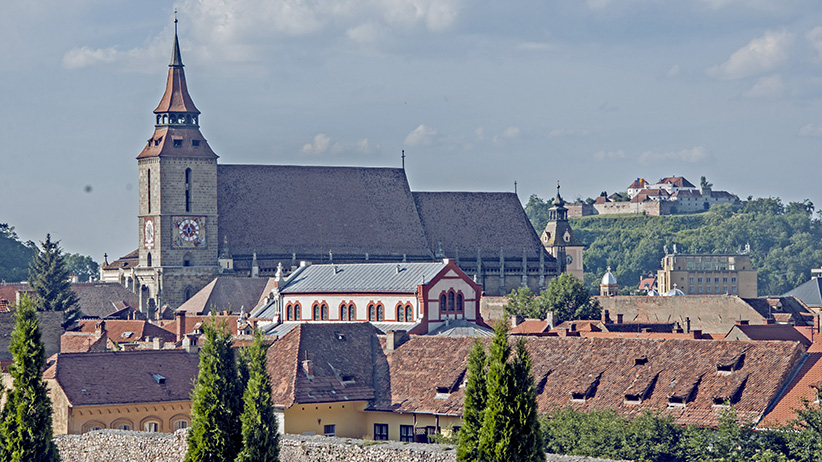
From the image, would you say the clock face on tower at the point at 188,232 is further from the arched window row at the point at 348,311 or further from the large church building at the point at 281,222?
the arched window row at the point at 348,311

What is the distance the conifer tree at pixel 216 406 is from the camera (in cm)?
3491

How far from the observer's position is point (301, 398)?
51.4 meters

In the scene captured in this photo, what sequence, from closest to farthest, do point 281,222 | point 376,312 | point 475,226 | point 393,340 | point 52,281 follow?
point 393,340
point 376,312
point 52,281
point 281,222
point 475,226

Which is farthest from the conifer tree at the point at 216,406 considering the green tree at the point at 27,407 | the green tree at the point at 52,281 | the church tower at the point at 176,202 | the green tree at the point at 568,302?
the church tower at the point at 176,202

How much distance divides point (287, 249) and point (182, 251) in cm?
859

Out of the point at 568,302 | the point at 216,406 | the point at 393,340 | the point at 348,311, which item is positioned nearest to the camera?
the point at 216,406

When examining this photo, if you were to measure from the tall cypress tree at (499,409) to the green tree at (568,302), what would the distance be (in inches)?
2514

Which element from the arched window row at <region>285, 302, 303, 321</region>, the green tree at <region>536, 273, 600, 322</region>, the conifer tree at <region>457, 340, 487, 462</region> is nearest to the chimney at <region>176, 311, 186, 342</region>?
the arched window row at <region>285, 302, 303, 321</region>

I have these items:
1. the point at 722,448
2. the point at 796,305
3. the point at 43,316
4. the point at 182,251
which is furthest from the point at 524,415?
the point at 182,251

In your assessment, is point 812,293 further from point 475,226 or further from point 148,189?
point 148,189

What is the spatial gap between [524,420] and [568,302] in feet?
219

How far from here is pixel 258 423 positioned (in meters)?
35.0

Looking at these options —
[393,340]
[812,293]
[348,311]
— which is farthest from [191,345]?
[812,293]

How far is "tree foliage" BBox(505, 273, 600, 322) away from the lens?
315ft
